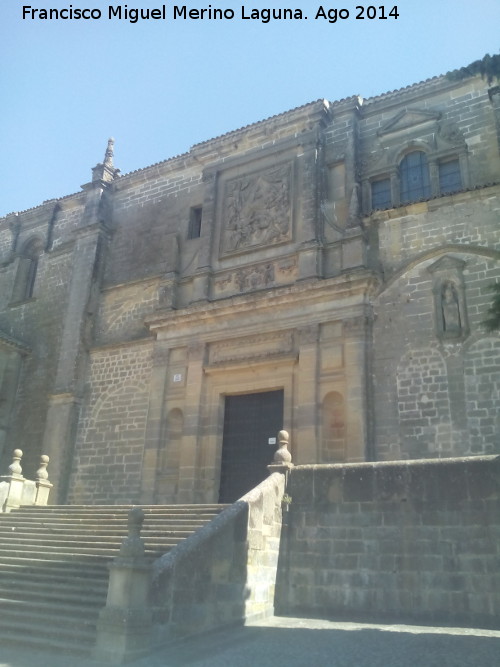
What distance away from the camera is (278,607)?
367 inches

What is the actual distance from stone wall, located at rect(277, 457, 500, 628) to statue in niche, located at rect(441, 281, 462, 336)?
4.08 meters

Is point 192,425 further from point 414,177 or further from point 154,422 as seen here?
point 414,177

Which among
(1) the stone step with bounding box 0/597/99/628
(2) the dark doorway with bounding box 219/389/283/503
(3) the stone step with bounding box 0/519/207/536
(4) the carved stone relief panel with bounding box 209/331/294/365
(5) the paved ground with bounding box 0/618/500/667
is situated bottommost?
(5) the paved ground with bounding box 0/618/500/667

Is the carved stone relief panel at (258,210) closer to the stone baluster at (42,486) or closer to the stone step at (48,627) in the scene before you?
the stone baluster at (42,486)

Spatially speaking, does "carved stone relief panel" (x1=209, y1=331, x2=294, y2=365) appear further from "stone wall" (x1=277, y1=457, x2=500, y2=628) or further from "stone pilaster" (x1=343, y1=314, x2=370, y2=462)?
"stone wall" (x1=277, y1=457, x2=500, y2=628)

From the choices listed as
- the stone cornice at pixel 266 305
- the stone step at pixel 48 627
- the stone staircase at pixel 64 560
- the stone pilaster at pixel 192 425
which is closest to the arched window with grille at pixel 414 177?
the stone cornice at pixel 266 305

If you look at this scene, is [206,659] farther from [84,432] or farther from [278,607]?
[84,432]

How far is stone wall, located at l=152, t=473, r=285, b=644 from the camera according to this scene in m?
7.36

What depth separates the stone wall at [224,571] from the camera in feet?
24.1

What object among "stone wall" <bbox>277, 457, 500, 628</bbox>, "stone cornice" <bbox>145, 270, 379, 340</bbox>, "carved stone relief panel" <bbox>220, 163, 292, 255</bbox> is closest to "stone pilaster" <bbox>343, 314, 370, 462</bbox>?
"stone cornice" <bbox>145, 270, 379, 340</bbox>

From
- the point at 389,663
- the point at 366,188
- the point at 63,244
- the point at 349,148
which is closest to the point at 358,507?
the point at 389,663

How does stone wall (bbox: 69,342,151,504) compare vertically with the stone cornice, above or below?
below

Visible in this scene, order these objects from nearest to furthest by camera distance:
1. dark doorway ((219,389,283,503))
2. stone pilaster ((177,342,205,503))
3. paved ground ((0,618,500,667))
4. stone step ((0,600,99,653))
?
paved ground ((0,618,500,667)) < stone step ((0,600,99,653)) < dark doorway ((219,389,283,503)) < stone pilaster ((177,342,205,503))

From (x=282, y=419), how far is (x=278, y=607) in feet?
17.3
